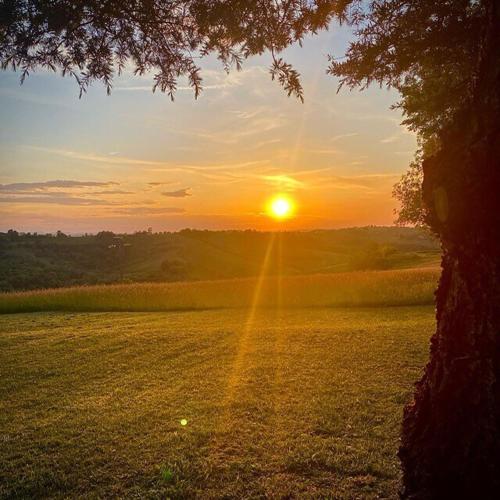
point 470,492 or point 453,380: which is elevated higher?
point 453,380

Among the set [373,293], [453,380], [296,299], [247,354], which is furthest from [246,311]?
[453,380]

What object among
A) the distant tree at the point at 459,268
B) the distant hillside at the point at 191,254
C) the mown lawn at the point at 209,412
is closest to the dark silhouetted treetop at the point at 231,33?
the distant tree at the point at 459,268

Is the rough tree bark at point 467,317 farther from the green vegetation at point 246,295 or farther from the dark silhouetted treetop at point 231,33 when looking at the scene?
the green vegetation at point 246,295

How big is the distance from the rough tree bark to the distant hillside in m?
47.9

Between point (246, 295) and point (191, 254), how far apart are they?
3129 inches

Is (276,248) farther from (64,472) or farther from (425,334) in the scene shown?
(64,472)

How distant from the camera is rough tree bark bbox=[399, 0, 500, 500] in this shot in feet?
9.66

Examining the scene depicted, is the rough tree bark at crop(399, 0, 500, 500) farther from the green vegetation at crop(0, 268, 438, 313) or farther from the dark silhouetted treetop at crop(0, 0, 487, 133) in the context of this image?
the green vegetation at crop(0, 268, 438, 313)

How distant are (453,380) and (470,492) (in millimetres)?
757

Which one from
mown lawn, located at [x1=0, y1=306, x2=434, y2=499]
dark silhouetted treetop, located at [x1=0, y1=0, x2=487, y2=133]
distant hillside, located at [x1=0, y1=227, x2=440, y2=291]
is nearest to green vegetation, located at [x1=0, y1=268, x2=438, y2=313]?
mown lawn, located at [x1=0, y1=306, x2=434, y2=499]

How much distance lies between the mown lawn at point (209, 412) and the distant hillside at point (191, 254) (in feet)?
138

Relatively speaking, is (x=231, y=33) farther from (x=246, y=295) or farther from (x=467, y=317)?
(x=246, y=295)

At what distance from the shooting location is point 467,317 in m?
3.08

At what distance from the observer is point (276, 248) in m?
107
